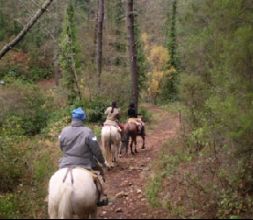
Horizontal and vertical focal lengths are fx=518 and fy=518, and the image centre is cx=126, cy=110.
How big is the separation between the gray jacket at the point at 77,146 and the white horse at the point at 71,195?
0.84 meters

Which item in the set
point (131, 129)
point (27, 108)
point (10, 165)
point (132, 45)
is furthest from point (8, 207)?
point (27, 108)

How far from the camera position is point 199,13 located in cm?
1645

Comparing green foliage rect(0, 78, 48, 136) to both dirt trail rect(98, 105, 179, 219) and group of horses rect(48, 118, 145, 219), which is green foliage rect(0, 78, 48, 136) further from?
group of horses rect(48, 118, 145, 219)

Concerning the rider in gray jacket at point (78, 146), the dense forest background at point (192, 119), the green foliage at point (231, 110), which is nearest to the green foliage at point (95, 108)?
the dense forest background at point (192, 119)

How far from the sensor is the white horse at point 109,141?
15.0 metres

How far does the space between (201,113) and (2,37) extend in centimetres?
4209

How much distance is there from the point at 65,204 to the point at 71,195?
169 mm

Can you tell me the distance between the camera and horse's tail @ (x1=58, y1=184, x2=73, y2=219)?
7703mm

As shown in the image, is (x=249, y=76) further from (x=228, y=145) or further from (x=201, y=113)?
(x=201, y=113)

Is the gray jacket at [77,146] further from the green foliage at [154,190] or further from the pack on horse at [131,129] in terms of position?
the pack on horse at [131,129]

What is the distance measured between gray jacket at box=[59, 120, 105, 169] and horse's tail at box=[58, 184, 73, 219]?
1303 mm

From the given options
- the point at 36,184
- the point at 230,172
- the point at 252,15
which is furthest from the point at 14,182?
the point at 252,15

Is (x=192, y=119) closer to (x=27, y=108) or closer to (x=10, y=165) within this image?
(x=10, y=165)

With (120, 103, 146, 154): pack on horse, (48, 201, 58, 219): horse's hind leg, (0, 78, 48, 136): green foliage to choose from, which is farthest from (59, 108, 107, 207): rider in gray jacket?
(0, 78, 48, 136): green foliage
